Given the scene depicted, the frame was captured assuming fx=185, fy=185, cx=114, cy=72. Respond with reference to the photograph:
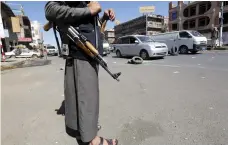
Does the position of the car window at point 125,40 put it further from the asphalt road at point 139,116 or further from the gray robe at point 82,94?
the gray robe at point 82,94

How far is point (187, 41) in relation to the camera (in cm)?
1470

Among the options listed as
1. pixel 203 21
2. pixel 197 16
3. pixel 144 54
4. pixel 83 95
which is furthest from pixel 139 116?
pixel 197 16

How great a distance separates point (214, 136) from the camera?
85.9 inches

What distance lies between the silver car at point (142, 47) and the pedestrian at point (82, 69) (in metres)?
9.90

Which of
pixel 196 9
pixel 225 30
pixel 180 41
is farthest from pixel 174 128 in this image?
pixel 196 9

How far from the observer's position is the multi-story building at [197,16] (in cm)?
3600

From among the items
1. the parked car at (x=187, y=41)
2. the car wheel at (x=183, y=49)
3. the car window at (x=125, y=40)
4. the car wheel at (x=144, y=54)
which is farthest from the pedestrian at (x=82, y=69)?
the car wheel at (x=183, y=49)

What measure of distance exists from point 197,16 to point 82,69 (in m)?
44.0

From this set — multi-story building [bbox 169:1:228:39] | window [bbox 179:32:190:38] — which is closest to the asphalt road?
window [bbox 179:32:190:38]

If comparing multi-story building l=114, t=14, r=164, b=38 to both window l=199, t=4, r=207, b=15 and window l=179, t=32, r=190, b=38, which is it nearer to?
window l=199, t=4, r=207, b=15

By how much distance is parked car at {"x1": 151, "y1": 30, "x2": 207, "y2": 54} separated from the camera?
1418cm

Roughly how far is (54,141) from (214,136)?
1904 mm

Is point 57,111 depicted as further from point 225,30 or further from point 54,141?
point 225,30

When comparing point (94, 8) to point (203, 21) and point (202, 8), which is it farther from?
point (202, 8)
